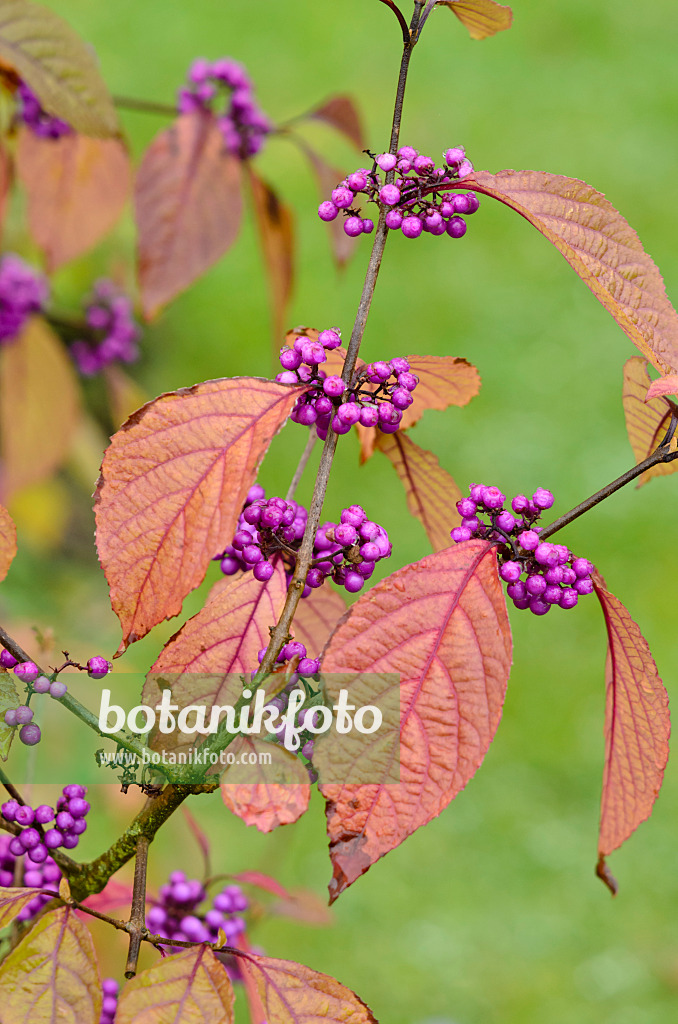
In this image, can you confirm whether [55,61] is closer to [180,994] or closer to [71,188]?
[71,188]

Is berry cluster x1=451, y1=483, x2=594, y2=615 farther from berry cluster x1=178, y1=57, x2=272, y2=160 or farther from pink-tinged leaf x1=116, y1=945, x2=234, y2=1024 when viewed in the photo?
berry cluster x1=178, y1=57, x2=272, y2=160

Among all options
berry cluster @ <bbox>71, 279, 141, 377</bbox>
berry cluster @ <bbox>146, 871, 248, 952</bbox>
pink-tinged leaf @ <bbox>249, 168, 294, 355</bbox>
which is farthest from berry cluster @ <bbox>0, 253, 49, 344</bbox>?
berry cluster @ <bbox>146, 871, 248, 952</bbox>

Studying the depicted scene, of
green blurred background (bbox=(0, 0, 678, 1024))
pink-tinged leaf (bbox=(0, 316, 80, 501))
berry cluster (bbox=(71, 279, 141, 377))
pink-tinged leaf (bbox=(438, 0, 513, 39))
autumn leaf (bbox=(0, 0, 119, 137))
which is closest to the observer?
pink-tinged leaf (bbox=(438, 0, 513, 39))

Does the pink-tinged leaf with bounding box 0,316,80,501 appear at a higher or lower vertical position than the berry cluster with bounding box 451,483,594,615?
higher

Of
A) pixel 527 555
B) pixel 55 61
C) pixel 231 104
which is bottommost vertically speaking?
pixel 527 555

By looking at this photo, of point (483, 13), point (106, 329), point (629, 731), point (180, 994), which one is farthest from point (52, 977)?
point (106, 329)

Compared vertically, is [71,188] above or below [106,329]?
below

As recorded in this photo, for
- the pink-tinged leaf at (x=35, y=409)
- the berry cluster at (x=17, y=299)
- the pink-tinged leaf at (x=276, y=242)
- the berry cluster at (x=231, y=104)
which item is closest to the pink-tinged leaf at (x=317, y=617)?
the pink-tinged leaf at (x=276, y=242)
